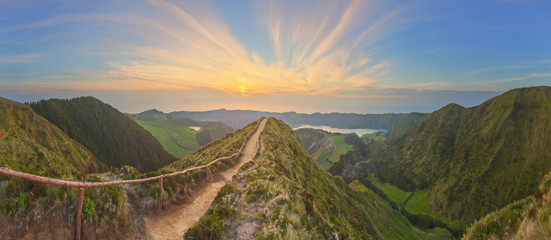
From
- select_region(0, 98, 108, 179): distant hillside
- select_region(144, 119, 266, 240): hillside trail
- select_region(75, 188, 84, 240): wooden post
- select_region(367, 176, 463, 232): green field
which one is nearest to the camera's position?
select_region(75, 188, 84, 240): wooden post

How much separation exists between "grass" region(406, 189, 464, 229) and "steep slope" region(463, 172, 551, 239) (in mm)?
203247

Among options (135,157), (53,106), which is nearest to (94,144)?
(135,157)

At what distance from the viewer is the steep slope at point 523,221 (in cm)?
558

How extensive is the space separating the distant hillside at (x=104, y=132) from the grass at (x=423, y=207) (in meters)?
219

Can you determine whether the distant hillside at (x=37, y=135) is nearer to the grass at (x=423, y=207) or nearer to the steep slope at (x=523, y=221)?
the steep slope at (x=523, y=221)

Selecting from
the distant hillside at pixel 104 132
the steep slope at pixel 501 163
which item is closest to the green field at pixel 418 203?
the steep slope at pixel 501 163

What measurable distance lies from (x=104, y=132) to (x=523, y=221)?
191224 mm

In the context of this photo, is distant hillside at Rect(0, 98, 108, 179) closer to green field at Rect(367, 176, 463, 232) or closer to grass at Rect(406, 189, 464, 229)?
green field at Rect(367, 176, 463, 232)

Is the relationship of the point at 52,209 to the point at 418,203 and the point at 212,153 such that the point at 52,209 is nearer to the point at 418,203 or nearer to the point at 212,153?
the point at 212,153

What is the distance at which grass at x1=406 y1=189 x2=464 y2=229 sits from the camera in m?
152

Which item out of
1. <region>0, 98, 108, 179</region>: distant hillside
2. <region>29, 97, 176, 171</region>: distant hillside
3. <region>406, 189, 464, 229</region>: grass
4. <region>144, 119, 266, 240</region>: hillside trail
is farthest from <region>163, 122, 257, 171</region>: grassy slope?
<region>406, 189, 464, 229</region>: grass

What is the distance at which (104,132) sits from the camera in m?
140

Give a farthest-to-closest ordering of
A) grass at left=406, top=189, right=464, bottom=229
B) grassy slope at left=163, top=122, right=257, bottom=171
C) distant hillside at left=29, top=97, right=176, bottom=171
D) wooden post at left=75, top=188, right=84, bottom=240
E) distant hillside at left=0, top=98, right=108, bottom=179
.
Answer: grass at left=406, top=189, right=464, bottom=229
distant hillside at left=29, top=97, right=176, bottom=171
distant hillside at left=0, top=98, right=108, bottom=179
grassy slope at left=163, top=122, right=257, bottom=171
wooden post at left=75, top=188, right=84, bottom=240

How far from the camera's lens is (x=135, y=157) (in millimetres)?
136000
